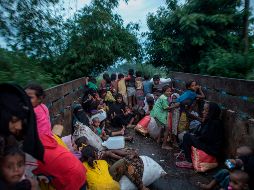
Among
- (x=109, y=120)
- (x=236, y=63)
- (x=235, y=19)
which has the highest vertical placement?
(x=235, y=19)

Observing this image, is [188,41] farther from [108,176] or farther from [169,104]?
[108,176]

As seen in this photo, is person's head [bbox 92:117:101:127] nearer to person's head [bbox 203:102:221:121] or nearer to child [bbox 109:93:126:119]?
child [bbox 109:93:126:119]

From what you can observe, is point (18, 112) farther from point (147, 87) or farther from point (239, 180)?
point (147, 87)

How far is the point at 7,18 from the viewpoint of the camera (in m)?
6.93

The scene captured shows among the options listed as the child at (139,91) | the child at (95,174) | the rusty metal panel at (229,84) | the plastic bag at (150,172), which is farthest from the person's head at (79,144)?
the child at (139,91)

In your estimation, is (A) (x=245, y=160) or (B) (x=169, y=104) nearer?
(A) (x=245, y=160)

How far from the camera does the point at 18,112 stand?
221cm

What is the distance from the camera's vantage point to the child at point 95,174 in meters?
4.41

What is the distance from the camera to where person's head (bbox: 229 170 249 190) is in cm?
366

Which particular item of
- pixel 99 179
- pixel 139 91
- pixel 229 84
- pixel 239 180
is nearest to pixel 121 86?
pixel 139 91

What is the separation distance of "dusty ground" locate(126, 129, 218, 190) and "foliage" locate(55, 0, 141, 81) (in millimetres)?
5530

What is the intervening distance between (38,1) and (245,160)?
6.05m

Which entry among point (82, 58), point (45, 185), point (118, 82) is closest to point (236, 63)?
point (118, 82)

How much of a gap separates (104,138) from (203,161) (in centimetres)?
260
